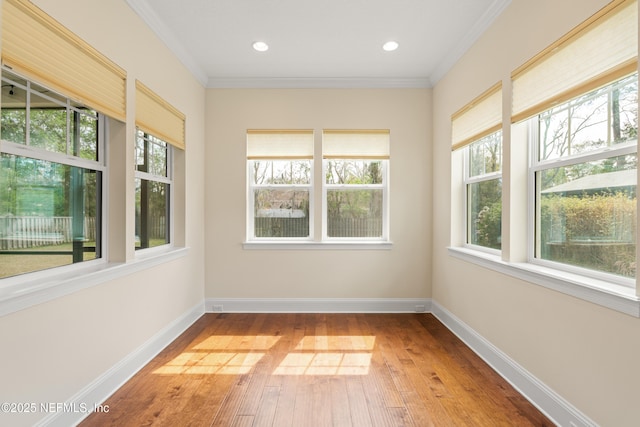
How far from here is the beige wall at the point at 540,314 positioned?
5.43ft

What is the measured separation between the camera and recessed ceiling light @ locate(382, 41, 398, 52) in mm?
3316

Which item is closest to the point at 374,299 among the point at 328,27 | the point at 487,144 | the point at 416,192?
the point at 416,192

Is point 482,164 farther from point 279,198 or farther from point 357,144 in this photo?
point 279,198

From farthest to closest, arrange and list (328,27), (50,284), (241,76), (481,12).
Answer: (241,76)
(328,27)
(481,12)
(50,284)

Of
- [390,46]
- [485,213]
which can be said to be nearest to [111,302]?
[485,213]

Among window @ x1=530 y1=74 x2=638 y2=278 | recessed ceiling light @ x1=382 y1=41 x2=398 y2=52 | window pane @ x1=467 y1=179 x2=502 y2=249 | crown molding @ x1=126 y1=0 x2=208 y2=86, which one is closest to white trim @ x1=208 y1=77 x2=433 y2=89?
crown molding @ x1=126 y1=0 x2=208 y2=86

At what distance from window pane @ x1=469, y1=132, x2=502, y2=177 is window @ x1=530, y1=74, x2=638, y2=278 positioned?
0.46 m

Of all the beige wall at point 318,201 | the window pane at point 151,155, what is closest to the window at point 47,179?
the window pane at point 151,155

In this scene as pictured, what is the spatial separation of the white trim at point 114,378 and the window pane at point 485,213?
3163 millimetres

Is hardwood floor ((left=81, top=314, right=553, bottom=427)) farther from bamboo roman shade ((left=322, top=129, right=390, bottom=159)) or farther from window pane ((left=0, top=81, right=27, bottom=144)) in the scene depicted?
bamboo roman shade ((left=322, top=129, right=390, bottom=159))

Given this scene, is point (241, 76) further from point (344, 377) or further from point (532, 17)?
point (344, 377)

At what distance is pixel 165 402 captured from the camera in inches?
88.7

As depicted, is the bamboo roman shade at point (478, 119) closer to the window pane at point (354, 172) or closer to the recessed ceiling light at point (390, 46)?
the recessed ceiling light at point (390, 46)

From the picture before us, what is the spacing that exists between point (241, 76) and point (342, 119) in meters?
1.35
